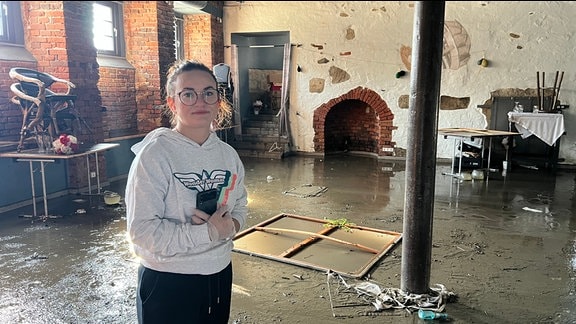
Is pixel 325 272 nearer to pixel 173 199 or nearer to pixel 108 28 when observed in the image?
pixel 173 199

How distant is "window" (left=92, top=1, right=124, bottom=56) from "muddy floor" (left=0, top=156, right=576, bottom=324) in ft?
7.83

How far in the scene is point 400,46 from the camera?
341 inches

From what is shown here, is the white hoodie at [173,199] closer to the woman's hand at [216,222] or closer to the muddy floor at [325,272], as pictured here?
the woman's hand at [216,222]

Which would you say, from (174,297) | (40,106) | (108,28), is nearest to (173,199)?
(174,297)

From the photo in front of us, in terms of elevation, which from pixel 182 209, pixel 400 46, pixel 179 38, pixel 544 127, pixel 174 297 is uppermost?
pixel 179 38

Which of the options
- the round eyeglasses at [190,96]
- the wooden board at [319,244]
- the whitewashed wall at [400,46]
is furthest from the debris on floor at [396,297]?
the whitewashed wall at [400,46]

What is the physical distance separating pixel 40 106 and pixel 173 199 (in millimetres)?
4112

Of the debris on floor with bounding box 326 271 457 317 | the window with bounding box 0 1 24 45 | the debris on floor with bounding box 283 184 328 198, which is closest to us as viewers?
the debris on floor with bounding box 326 271 457 317

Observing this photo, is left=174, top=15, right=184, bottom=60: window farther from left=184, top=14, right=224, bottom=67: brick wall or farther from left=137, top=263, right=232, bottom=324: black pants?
left=137, top=263, right=232, bottom=324: black pants

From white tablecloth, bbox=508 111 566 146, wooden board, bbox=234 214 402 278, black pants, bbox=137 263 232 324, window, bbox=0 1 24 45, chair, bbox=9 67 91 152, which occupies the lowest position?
wooden board, bbox=234 214 402 278

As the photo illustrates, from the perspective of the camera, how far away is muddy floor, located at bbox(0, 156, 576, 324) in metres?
2.72

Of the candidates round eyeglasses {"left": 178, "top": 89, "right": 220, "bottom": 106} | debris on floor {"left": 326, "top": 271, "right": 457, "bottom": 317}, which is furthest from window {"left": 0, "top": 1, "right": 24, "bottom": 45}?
round eyeglasses {"left": 178, "top": 89, "right": 220, "bottom": 106}

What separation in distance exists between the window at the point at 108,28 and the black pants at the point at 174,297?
6.19m

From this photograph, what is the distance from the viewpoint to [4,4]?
5.27 metres
